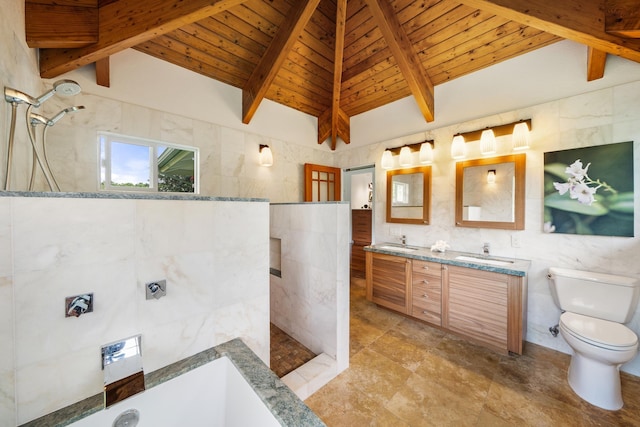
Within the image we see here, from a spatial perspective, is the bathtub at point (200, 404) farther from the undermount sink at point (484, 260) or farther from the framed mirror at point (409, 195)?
the framed mirror at point (409, 195)

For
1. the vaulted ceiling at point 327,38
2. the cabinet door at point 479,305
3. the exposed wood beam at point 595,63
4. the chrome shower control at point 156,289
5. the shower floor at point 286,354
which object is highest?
the vaulted ceiling at point 327,38

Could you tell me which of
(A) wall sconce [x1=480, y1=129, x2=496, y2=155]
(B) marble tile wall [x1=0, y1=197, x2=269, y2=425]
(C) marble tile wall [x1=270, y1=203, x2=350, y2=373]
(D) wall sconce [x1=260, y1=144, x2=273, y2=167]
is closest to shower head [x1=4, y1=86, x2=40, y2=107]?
(B) marble tile wall [x1=0, y1=197, x2=269, y2=425]

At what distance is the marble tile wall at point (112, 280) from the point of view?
88 centimetres

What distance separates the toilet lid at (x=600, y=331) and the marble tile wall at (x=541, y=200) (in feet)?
1.25

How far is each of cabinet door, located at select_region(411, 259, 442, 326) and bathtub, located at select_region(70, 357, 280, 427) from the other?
2172 millimetres

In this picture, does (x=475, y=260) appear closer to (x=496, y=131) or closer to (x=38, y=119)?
(x=496, y=131)

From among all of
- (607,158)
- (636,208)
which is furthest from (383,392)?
(607,158)

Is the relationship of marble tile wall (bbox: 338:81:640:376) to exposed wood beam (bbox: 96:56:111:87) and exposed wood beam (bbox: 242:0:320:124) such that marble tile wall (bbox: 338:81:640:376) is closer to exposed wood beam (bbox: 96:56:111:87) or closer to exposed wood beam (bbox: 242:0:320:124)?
exposed wood beam (bbox: 242:0:320:124)

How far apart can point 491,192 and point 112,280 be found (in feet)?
10.9

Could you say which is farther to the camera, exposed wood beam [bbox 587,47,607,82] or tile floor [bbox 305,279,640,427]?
exposed wood beam [bbox 587,47,607,82]

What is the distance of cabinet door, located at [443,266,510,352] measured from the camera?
2107 mm

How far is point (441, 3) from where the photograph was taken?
2195 millimetres

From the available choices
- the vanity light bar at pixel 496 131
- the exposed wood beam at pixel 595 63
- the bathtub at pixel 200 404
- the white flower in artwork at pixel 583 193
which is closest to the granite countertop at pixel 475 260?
the white flower in artwork at pixel 583 193

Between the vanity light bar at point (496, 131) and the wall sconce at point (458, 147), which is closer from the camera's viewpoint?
the vanity light bar at point (496, 131)
